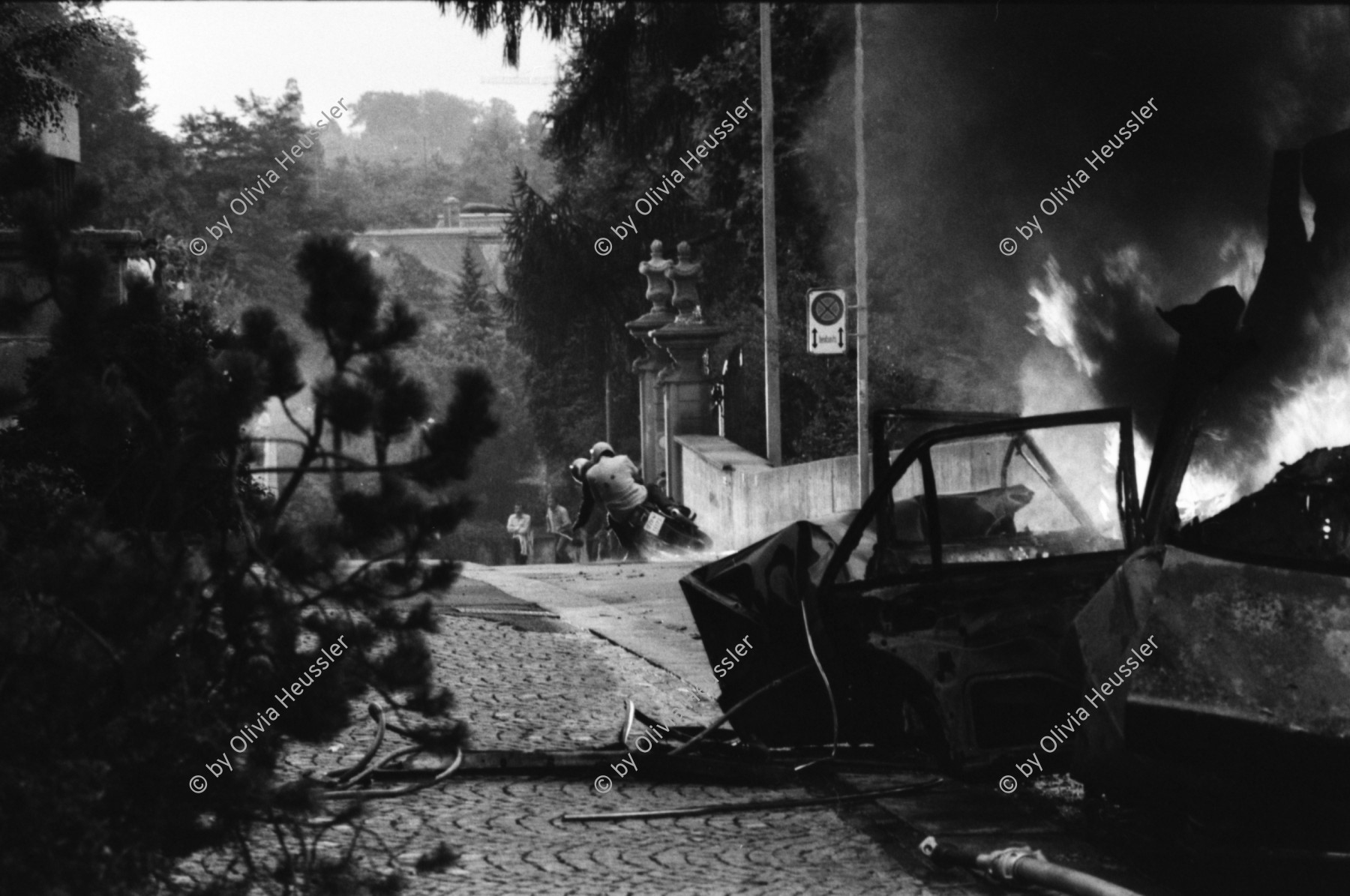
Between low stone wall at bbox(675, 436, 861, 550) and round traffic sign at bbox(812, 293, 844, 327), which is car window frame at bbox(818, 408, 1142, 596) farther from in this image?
round traffic sign at bbox(812, 293, 844, 327)

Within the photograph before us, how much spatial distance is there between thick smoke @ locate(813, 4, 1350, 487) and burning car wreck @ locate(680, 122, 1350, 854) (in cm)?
83

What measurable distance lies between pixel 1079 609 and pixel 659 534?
18.4 m

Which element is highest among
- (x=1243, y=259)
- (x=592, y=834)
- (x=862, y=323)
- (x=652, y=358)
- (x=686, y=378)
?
(x=652, y=358)

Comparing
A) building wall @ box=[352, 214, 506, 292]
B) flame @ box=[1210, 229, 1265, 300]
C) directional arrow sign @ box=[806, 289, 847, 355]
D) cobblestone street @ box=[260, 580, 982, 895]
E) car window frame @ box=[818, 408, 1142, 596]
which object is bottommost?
cobblestone street @ box=[260, 580, 982, 895]

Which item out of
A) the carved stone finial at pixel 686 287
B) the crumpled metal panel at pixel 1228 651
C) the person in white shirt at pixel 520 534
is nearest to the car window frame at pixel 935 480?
the crumpled metal panel at pixel 1228 651

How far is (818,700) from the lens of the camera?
7.69 metres

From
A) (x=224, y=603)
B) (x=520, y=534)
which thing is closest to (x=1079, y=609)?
(x=224, y=603)

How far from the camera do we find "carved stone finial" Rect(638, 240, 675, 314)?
3163cm

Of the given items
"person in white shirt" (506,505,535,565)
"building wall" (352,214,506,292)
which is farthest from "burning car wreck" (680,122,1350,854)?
"building wall" (352,214,506,292)

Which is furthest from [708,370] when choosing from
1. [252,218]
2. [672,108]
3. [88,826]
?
[252,218]

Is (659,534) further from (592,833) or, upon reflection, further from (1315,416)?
(592,833)

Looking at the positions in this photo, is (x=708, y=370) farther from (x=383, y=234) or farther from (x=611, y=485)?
(x=383, y=234)

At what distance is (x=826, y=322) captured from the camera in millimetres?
21938

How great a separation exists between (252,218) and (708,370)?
124 feet
